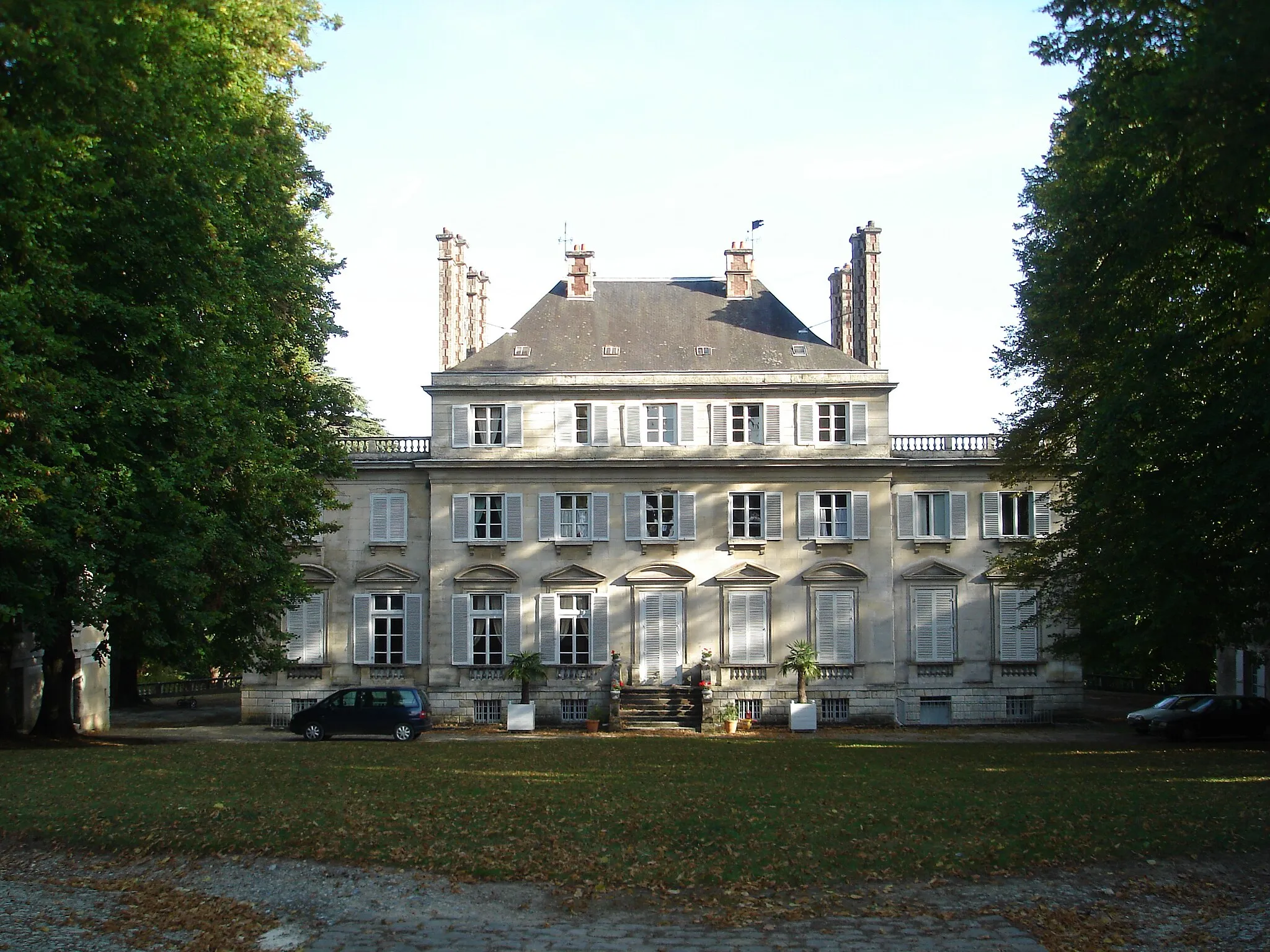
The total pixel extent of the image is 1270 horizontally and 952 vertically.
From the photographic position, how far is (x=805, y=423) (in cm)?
3806

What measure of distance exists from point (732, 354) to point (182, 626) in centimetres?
2170

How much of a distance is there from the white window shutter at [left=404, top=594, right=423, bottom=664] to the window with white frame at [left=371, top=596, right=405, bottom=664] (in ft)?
0.47

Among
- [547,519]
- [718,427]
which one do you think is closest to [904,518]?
[718,427]

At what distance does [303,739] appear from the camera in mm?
31688

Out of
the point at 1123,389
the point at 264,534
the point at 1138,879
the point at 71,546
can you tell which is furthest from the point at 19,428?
the point at 1123,389

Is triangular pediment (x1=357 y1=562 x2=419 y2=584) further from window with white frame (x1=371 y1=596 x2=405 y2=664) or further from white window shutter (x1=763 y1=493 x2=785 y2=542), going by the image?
white window shutter (x1=763 y1=493 x2=785 y2=542)

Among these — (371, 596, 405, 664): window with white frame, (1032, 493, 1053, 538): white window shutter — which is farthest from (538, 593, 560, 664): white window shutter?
(1032, 493, 1053, 538): white window shutter

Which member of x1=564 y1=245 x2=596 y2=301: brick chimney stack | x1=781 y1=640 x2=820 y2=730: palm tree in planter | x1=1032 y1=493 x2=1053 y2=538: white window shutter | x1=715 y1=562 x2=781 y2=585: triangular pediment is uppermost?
x1=564 y1=245 x2=596 y2=301: brick chimney stack

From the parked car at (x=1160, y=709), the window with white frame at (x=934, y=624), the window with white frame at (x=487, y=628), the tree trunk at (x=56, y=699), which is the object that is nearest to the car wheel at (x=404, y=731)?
the window with white frame at (x=487, y=628)

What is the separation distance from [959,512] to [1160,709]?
8.70 metres

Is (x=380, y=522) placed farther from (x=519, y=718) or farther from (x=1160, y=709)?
(x=1160, y=709)

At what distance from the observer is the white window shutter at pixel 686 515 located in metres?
37.8

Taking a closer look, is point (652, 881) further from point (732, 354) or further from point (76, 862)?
point (732, 354)

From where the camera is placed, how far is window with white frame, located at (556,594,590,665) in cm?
3769
